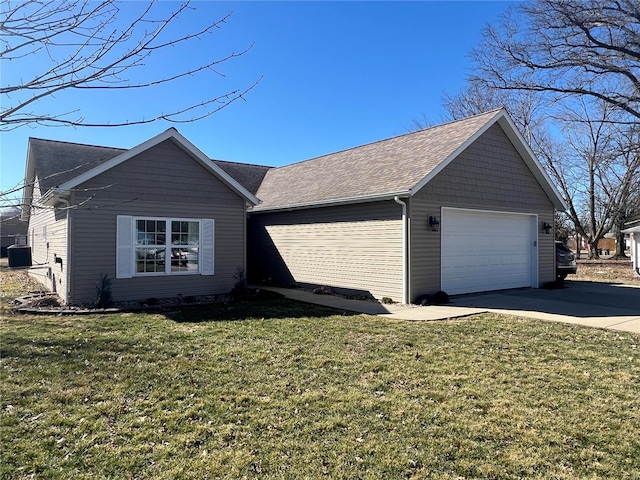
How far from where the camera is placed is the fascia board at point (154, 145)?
9.88 metres

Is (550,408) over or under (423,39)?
under

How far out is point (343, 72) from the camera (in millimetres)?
15211

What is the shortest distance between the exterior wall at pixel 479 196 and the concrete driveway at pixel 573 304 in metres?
1.19

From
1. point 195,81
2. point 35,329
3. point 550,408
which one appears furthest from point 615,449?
point 35,329

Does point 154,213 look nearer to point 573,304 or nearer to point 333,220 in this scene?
point 333,220

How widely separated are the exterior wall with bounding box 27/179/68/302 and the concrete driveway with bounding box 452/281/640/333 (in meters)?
10.1

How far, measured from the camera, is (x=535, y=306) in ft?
34.6

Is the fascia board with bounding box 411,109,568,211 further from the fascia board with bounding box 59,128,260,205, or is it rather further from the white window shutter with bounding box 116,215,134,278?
the white window shutter with bounding box 116,215,134,278

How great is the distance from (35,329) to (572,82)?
77.4 feet

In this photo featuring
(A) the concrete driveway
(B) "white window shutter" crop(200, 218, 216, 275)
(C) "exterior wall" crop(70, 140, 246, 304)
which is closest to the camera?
(A) the concrete driveway

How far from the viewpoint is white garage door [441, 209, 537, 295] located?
39.7 ft

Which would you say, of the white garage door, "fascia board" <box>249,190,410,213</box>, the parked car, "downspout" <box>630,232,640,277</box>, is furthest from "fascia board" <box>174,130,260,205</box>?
"downspout" <box>630,232,640,277</box>

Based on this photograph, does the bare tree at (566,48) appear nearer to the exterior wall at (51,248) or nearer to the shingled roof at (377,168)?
the shingled roof at (377,168)

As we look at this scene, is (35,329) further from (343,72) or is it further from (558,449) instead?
(343,72)
